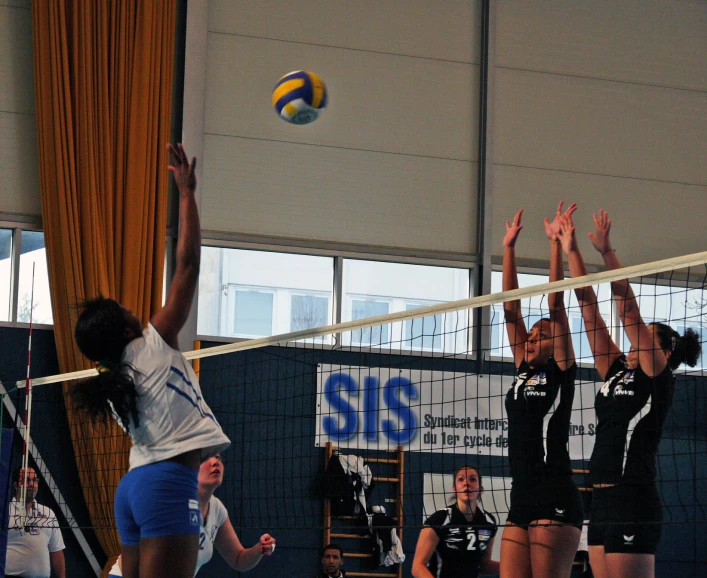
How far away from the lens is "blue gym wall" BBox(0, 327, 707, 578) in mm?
10383

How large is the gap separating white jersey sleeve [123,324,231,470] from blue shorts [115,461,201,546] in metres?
0.07

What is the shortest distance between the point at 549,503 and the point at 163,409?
2118 millimetres

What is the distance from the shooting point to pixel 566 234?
5.55 meters

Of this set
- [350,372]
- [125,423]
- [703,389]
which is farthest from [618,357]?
[703,389]

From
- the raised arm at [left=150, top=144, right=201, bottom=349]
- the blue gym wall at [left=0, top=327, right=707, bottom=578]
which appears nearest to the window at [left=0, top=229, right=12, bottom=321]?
the blue gym wall at [left=0, top=327, right=707, bottom=578]

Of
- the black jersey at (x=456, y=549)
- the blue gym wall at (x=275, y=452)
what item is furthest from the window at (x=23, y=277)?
the black jersey at (x=456, y=549)

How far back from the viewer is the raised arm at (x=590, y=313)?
5.23 m

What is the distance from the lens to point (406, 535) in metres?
11.1

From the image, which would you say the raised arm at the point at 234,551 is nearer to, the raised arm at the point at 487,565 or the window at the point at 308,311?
the raised arm at the point at 487,565

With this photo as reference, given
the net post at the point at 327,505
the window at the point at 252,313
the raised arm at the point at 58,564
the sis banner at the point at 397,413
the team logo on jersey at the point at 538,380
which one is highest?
the window at the point at 252,313

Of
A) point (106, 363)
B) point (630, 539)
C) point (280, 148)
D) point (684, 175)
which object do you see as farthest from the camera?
point (684, 175)

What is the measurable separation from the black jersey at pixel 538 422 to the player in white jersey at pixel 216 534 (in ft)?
5.66

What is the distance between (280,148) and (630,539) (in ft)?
25.7

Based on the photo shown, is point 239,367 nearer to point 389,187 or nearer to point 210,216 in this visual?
point 210,216
